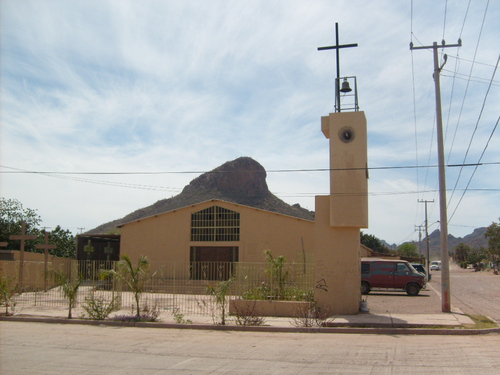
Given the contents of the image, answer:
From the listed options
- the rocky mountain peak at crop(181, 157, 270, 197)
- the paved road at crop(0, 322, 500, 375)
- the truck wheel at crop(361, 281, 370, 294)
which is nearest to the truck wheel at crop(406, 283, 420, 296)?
the truck wheel at crop(361, 281, 370, 294)

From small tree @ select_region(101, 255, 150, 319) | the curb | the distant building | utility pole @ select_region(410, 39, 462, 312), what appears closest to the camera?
the curb

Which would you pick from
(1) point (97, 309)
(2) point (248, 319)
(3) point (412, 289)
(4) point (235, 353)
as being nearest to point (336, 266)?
(2) point (248, 319)

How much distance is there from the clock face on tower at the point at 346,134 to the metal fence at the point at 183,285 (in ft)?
14.9

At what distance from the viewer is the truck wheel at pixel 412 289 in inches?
1005

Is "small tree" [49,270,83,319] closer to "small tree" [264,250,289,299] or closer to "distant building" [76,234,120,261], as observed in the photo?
"small tree" [264,250,289,299]

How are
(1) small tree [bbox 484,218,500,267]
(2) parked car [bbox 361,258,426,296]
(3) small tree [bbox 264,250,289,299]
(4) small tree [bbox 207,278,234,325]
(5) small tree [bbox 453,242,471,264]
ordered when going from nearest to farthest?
(4) small tree [bbox 207,278,234,325] → (3) small tree [bbox 264,250,289,299] → (2) parked car [bbox 361,258,426,296] → (1) small tree [bbox 484,218,500,267] → (5) small tree [bbox 453,242,471,264]

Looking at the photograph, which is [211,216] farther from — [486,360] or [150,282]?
[486,360]

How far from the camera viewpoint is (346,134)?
16.7 m

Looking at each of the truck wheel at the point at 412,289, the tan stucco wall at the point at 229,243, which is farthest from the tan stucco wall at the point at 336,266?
the tan stucco wall at the point at 229,243

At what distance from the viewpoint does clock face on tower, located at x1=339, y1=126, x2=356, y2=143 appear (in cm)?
1665

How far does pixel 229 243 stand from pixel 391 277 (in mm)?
12044

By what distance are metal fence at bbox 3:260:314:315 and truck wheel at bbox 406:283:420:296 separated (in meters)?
11.1

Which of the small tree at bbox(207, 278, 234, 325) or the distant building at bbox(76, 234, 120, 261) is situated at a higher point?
the distant building at bbox(76, 234, 120, 261)

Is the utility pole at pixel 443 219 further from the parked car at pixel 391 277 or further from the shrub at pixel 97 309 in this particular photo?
the shrub at pixel 97 309
